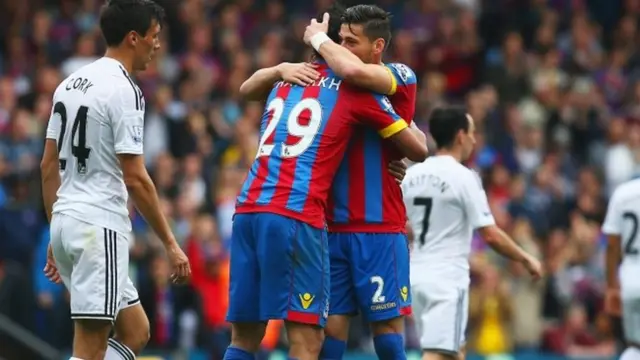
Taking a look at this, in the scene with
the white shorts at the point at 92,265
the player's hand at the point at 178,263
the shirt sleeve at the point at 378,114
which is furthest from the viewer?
the shirt sleeve at the point at 378,114

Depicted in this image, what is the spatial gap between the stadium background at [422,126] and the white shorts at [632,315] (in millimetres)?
5101

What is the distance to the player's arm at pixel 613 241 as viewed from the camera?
11484 mm

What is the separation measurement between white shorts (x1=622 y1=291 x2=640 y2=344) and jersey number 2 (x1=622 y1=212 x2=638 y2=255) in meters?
0.33

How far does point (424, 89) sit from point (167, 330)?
20.6ft

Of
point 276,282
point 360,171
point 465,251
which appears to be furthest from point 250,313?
point 465,251

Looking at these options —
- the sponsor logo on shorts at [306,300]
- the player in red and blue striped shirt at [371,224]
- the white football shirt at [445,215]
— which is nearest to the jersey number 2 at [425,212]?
the white football shirt at [445,215]

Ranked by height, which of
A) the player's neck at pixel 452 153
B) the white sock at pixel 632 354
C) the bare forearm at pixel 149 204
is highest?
the player's neck at pixel 452 153

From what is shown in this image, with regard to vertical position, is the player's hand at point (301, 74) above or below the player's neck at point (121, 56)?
below

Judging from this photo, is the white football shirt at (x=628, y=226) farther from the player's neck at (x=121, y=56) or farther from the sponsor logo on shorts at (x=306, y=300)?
the player's neck at (x=121, y=56)

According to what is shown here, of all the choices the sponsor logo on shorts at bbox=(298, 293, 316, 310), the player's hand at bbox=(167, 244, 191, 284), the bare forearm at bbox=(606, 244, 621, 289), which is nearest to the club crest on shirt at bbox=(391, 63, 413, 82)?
the sponsor logo on shorts at bbox=(298, 293, 316, 310)

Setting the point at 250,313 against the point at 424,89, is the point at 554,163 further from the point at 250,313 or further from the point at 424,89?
the point at 250,313

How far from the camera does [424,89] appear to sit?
20859mm

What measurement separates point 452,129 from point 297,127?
2.30 m

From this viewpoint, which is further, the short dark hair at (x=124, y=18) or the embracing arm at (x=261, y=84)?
the embracing arm at (x=261, y=84)
